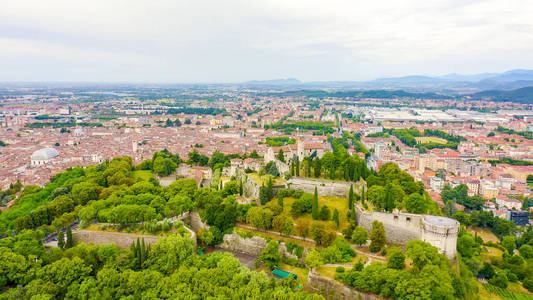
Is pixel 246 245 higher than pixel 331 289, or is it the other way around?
pixel 331 289

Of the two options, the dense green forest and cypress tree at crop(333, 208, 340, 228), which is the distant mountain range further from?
cypress tree at crop(333, 208, 340, 228)

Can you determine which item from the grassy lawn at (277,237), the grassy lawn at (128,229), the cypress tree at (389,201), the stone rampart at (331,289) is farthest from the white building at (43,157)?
the cypress tree at (389,201)

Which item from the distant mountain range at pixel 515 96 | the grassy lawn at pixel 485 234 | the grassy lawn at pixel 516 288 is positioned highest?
the distant mountain range at pixel 515 96

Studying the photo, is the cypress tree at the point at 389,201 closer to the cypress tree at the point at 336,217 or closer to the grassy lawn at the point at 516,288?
the cypress tree at the point at 336,217

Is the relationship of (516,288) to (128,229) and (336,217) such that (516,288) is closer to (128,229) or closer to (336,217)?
(336,217)

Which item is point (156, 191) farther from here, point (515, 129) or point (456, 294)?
point (515, 129)

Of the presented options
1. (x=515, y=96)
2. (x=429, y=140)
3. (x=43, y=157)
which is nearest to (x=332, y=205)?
(x=43, y=157)
